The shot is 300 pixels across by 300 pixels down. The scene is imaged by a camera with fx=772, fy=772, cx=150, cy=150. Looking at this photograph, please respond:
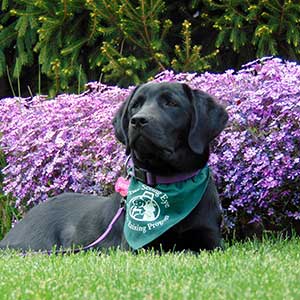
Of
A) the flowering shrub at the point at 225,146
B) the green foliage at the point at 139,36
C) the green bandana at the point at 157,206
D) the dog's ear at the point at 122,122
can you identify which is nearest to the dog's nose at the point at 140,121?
the dog's ear at the point at 122,122

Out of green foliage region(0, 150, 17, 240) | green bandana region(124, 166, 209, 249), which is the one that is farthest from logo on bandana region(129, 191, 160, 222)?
green foliage region(0, 150, 17, 240)

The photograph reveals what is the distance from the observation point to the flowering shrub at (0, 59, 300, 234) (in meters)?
5.98

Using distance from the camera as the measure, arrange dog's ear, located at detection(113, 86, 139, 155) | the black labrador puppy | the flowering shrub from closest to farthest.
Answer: the black labrador puppy
dog's ear, located at detection(113, 86, 139, 155)
the flowering shrub

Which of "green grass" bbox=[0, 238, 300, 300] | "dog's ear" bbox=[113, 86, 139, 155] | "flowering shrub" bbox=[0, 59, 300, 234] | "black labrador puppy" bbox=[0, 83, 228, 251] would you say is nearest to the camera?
"green grass" bbox=[0, 238, 300, 300]

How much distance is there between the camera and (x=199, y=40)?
9.88 metres

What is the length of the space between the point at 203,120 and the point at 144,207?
2.36 feet

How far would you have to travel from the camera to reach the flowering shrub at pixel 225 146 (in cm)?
598

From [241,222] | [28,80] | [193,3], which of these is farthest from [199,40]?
[241,222]

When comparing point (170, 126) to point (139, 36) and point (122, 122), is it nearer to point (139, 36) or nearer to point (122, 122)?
point (122, 122)

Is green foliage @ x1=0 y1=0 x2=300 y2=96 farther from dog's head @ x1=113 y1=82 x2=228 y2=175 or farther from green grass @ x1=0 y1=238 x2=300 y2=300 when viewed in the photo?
green grass @ x1=0 y1=238 x2=300 y2=300

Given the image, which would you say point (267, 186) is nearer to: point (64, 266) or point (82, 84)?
point (64, 266)

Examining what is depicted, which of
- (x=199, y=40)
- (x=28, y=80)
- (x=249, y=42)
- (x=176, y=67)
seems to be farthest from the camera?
(x=28, y=80)

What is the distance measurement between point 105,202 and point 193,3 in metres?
4.12

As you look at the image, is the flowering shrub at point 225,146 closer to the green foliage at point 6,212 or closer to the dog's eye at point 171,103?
the green foliage at point 6,212
